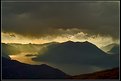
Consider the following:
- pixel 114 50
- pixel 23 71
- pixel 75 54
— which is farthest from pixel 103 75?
pixel 23 71

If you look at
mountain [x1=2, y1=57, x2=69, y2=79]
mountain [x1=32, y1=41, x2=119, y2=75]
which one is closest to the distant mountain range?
mountain [x1=32, y1=41, x2=119, y2=75]

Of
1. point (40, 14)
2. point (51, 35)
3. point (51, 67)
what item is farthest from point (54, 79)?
point (40, 14)

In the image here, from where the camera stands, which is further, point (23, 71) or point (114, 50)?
point (23, 71)

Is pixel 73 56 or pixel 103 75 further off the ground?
pixel 73 56

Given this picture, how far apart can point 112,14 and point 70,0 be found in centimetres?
78

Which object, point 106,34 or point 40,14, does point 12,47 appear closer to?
point 40,14

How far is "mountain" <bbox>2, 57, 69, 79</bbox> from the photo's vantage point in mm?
6572

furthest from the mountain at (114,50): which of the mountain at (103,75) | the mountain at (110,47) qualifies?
the mountain at (103,75)

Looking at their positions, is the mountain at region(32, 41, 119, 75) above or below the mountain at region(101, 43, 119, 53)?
below

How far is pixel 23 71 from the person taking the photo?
662 centimetres

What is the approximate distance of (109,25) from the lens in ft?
21.5

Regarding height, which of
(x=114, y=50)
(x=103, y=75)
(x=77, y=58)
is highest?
(x=114, y=50)

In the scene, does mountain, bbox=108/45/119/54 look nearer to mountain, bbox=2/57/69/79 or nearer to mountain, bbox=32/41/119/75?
mountain, bbox=32/41/119/75

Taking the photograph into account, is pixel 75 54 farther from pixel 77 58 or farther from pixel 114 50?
pixel 114 50
